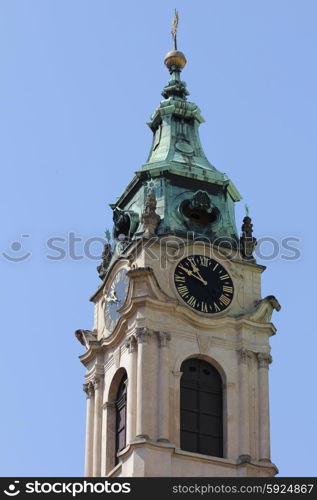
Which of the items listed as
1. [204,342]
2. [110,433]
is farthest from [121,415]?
[204,342]

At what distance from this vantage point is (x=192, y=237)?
206 feet

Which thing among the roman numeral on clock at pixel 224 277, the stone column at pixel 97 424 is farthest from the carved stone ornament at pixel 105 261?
the roman numeral on clock at pixel 224 277

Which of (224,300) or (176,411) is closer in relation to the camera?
(176,411)

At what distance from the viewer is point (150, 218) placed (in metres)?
62.8

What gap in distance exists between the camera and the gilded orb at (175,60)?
69.8 meters

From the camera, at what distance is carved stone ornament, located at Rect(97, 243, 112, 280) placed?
64.8 m

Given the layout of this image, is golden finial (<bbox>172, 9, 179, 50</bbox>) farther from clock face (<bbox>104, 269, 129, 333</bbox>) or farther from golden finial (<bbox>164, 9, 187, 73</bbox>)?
clock face (<bbox>104, 269, 129, 333</bbox>)

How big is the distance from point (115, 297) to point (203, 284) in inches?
113

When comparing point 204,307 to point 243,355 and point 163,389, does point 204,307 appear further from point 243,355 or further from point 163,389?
point 163,389
